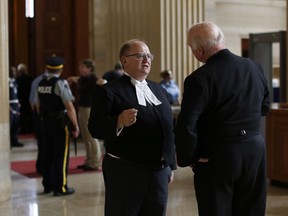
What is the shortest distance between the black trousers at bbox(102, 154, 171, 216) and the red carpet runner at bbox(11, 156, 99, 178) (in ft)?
15.8

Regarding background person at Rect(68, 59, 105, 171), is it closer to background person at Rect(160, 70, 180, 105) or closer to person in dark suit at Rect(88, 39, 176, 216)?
background person at Rect(160, 70, 180, 105)

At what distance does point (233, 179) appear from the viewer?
3.46 m

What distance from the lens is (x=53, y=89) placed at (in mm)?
6895

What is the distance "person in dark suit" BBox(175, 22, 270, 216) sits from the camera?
3320mm

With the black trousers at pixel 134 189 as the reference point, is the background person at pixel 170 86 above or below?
above

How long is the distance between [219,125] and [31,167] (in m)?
6.30

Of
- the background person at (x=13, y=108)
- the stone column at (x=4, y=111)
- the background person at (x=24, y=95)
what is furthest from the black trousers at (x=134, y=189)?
the background person at (x=24, y=95)

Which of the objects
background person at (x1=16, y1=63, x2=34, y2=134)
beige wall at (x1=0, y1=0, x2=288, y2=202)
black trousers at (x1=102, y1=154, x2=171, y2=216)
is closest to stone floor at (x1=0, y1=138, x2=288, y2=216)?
black trousers at (x1=102, y1=154, x2=171, y2=216)

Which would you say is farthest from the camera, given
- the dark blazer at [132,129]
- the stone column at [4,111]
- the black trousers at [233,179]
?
the stone column at [4,111]

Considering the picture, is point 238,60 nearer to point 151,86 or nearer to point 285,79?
point 151,86

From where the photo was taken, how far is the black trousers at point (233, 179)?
11.2ft

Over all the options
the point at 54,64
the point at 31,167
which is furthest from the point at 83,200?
the point at 31,167

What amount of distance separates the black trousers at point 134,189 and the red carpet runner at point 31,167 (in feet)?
15.8

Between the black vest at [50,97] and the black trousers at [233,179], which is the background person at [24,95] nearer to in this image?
the black vest at [50,97]
